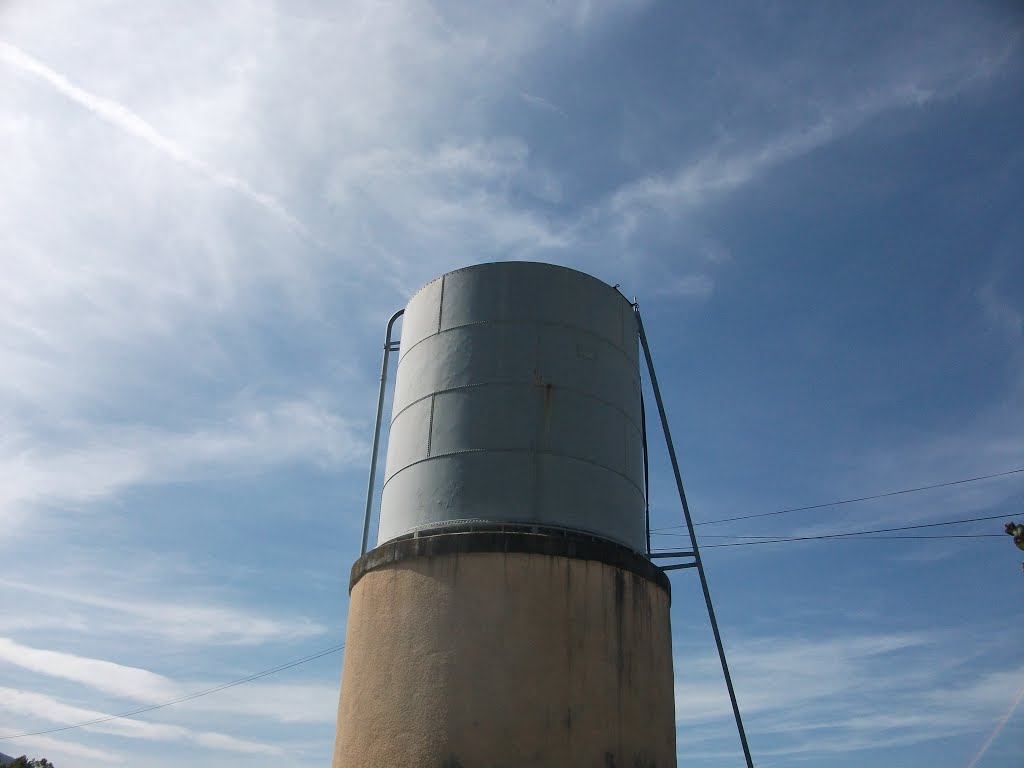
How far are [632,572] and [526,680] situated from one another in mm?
1883

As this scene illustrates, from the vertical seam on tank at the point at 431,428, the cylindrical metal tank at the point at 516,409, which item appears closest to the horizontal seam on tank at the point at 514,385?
the cylindrical metal tank at the point at 516,409

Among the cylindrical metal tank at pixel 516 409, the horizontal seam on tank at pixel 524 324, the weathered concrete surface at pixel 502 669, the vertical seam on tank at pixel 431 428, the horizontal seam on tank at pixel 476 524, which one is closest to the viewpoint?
the weathered concrete surface at pixel 502 669

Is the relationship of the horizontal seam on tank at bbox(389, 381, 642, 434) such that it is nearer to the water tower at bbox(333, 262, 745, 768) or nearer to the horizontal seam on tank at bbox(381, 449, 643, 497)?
the water tower at bbox(333, 262, 745, 768)

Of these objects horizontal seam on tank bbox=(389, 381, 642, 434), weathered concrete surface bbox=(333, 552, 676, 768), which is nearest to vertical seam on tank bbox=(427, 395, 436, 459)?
horizontal seam on tank bbox=(389, 381, 642, 434)

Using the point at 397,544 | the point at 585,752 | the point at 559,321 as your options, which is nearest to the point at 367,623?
the point at 397,544

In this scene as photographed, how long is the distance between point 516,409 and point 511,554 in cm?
188

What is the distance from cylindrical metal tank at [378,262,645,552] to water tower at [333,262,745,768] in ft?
0.07

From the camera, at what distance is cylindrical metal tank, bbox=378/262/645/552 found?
928cm

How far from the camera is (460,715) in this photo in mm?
7777

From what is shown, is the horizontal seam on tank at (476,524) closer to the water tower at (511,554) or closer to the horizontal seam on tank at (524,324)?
the water tower at (511,554)

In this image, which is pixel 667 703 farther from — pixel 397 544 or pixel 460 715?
pixel 397 544

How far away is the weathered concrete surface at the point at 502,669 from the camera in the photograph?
7789 millimetres

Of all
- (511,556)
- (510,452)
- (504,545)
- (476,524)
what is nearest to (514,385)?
(510,452)

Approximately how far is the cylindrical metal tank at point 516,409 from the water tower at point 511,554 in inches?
0.9
